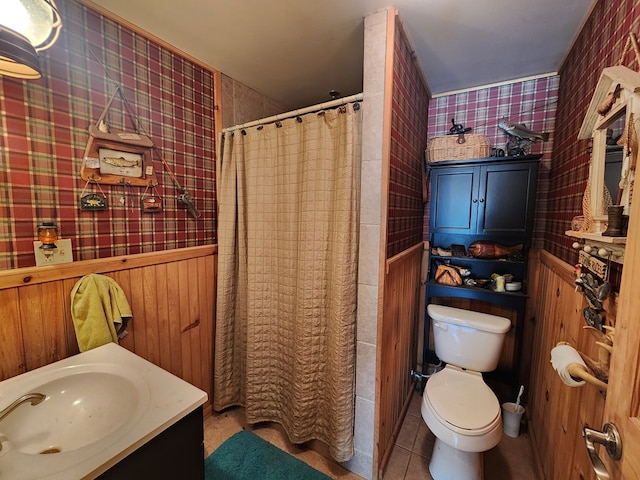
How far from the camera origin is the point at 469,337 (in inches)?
68.3

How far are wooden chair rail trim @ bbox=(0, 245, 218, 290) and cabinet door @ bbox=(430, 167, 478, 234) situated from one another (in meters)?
1.67

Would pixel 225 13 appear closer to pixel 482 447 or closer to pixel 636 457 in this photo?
pixel 636 457

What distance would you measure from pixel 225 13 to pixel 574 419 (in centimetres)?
230

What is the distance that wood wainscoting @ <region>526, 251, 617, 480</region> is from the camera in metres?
0.99

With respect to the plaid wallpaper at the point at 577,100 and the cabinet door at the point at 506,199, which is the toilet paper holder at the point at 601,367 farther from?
the cabinet door at the point at 506,199

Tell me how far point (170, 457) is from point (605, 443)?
1121mm

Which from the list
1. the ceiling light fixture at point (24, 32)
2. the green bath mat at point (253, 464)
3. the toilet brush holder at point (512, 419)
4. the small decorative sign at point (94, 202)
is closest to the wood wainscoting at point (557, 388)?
the toilet brush holder at point (512, 419)

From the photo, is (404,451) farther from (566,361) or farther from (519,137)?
(519,137)

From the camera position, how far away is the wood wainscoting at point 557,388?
0.99 metres

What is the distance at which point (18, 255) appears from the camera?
1.08m

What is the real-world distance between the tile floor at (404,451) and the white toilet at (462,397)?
15 centimetres

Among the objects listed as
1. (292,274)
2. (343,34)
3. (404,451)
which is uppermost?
(343,34)

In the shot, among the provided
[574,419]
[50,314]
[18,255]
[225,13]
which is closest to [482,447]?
[574,419]

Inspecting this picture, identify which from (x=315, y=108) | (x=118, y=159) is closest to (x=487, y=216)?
(x=315, y=108)
